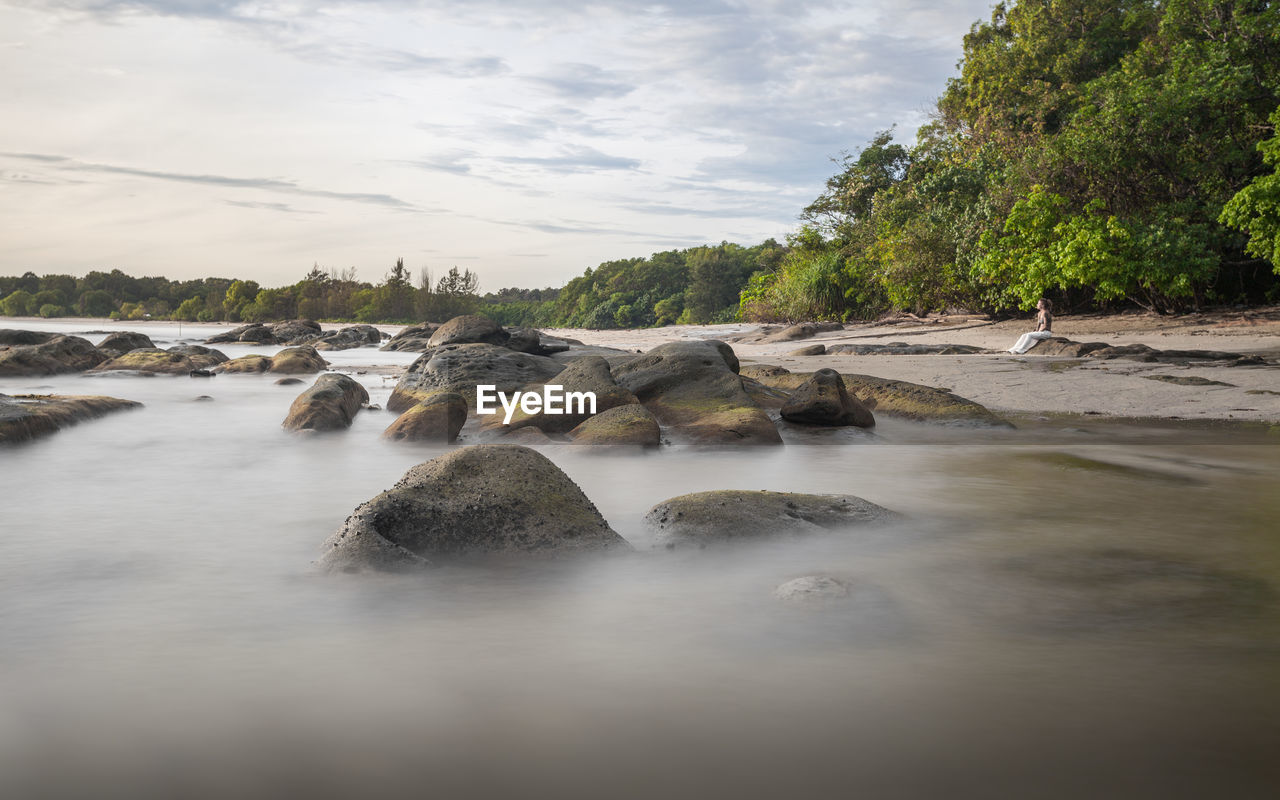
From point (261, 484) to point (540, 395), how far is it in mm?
3143

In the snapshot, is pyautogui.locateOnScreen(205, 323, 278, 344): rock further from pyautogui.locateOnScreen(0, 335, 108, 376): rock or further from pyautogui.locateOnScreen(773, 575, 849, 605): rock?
pyautogui.locateOnScreen(773, 575, 849, 605): rock

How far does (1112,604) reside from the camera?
12.3 feet

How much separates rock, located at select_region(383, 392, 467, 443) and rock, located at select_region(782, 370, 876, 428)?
137 inches

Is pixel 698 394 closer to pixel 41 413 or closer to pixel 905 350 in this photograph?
pixel 41 413

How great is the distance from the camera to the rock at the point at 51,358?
1672cm

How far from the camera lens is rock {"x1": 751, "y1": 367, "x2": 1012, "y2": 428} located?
9375 millimetres

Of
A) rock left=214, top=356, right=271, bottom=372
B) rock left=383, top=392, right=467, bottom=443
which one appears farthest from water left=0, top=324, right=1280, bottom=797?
rock left=214, top=356, right=271, bottom=372

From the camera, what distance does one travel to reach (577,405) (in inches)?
342

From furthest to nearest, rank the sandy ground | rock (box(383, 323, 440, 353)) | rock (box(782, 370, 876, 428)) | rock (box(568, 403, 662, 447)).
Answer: rock (box(383, 323, 440, 353)), the sandy ground, rock (box(782, 370, 876, 428)), rock (box(568, 403, 662, 447))

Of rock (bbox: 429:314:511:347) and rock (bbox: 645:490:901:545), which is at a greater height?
rock (bbox: 429:314:511:347)

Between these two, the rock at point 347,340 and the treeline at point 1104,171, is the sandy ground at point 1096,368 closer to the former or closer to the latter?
the treeline at point 1104,171

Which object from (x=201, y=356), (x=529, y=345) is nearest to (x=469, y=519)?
(x=529, y=345)

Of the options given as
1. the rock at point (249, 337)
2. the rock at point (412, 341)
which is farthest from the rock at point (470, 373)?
the rock at point (249, 337)

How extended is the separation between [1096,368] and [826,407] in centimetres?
652
